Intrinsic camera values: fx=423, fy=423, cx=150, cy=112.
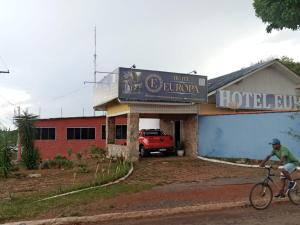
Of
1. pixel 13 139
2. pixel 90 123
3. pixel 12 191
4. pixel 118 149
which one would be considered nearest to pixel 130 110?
pixel 118 149

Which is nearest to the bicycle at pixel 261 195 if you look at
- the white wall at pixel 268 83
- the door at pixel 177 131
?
the white wall at pixel 268 83

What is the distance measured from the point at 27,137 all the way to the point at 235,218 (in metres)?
13.3

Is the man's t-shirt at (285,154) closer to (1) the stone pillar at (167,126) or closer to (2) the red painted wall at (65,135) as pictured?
(1) the stone pillar at (167,126)

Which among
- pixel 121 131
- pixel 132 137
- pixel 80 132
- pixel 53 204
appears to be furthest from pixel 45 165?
pixel 121 131

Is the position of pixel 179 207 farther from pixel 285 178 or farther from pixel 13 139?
pixel 13 139

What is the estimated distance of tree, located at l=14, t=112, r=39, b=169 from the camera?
19.6 meters

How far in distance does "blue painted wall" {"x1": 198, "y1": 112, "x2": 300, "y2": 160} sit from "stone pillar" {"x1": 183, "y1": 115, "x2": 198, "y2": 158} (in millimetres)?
262

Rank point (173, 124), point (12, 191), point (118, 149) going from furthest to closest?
point (173, 124) < point (118, 149) < point (12, 191)

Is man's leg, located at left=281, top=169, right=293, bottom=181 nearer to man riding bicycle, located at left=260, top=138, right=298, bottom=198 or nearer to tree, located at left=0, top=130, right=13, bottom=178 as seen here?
man riding bicycle, located at left=260, top=138, right=298, bottom=198

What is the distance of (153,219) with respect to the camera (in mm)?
8789

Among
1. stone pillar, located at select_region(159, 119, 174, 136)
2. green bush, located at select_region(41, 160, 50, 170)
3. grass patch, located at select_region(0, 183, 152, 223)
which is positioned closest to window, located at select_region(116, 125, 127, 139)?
stone pillar, located at select_region(159, 119, 174, 136)

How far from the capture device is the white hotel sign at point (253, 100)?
25.2 m

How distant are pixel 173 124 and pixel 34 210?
19.2 metres

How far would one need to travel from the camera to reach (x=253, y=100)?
87.0ft
